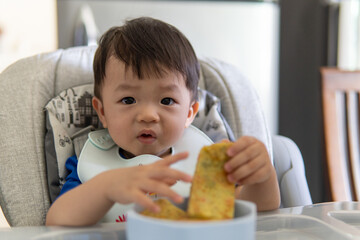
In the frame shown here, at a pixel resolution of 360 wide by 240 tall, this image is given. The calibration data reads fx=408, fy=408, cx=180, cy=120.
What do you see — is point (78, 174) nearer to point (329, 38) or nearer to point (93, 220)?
A: point (93, 220)

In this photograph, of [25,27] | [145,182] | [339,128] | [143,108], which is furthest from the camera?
[25,27]

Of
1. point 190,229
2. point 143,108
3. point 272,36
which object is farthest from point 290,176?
point 272,36

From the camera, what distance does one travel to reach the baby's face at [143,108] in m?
0.83

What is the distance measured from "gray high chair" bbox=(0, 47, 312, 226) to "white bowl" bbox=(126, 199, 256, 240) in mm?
532

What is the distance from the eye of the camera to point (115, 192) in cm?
54

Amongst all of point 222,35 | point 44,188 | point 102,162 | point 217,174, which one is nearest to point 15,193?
point 44,188

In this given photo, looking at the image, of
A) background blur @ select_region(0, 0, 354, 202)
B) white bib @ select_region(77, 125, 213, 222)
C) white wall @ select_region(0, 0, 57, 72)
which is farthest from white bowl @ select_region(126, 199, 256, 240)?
white wall @ select_region(0, 0, 57, 72)

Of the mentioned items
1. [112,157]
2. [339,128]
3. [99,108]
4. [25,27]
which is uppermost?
[25,27]

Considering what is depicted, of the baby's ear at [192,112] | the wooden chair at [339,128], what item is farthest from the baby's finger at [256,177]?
the wooden chair at [339,128]

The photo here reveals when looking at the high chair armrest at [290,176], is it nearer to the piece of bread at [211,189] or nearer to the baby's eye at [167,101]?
the baby's eye at [167,101]

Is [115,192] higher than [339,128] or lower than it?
higher

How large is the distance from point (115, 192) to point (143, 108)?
0.31 metres

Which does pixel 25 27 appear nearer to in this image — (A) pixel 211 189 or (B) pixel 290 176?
(B) pixel 290 176

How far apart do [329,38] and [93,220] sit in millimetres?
1868
